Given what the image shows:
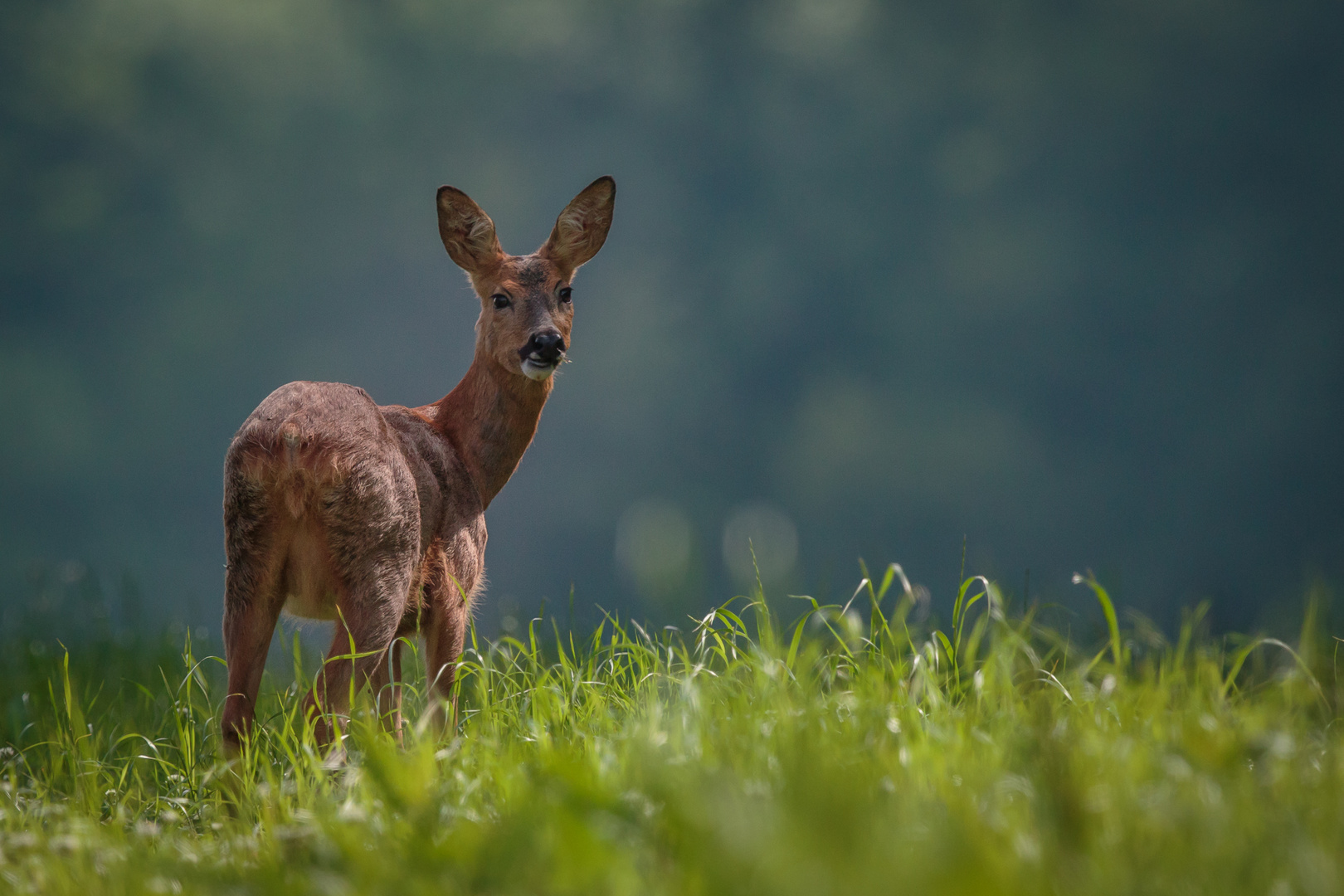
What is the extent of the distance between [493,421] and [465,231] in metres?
0.92

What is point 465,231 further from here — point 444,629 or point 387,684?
point 387,684

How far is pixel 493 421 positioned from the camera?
451 cm

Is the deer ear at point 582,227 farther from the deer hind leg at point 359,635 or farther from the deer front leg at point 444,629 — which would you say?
the deer hind leg at point 359,635

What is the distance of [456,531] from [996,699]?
2219mm

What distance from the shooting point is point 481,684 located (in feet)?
9.52

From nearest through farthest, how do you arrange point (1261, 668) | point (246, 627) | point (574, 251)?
point (1261, 668)
point (246, 627)
point (574, 251)

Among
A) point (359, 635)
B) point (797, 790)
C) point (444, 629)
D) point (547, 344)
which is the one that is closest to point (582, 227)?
point (547, 344)

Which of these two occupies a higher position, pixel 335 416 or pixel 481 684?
pixel 335 416

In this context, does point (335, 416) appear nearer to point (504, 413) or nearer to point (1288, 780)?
point (504, 413)

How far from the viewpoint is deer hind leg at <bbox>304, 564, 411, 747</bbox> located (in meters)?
3.38

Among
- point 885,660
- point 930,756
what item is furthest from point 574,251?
point 930,756

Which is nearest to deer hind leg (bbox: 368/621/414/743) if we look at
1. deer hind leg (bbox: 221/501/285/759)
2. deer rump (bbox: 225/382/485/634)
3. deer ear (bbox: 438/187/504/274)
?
deer rump (bbox: 225/382/485/634)

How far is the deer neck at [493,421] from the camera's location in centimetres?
449

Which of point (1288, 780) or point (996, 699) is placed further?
point (996, 699)
